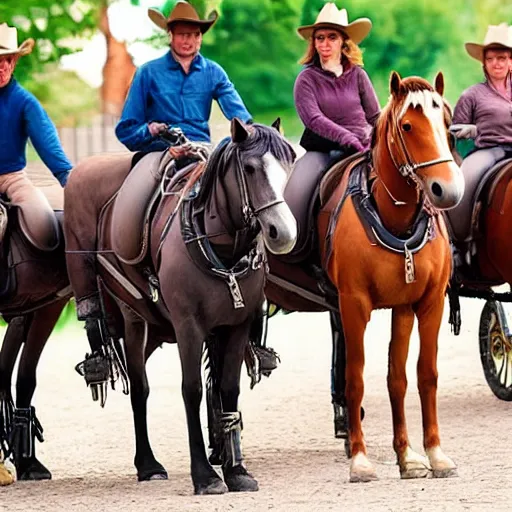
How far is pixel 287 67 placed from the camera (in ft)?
73.1

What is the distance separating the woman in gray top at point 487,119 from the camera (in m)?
10.4

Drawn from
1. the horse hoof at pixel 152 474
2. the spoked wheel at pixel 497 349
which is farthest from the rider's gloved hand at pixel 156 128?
the spoked wheel at pixel 497 349

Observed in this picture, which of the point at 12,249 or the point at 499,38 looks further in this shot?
the point at 499,38

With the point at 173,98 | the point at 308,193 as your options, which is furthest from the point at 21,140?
the point at 308,193

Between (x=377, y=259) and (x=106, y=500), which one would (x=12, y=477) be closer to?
(x=106, y=500)

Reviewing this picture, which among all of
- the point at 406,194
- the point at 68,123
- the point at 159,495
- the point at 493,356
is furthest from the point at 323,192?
the point at 68,123

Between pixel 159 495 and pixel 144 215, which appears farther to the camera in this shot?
pixel 144 215

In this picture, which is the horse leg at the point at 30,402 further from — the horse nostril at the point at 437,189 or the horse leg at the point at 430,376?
the horse nostril at the point at 437,189

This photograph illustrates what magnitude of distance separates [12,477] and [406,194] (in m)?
2.76

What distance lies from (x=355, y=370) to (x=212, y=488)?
3.16ft

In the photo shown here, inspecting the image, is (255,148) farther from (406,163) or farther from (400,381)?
(400,381)

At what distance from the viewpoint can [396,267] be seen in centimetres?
828

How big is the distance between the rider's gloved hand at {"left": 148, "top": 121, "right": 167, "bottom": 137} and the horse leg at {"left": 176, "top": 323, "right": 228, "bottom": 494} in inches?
49.0

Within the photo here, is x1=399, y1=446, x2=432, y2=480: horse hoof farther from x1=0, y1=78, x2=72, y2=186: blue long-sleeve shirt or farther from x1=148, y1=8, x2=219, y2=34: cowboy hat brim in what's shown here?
x1=0, y1=78, x2=72, y2=186: blue long-sleeve shirt
